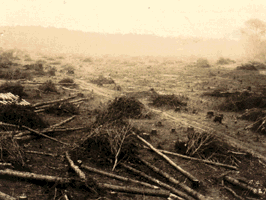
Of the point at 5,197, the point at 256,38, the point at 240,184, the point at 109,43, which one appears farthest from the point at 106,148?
the point at 109,43

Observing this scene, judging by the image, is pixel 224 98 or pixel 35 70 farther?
pixel 35 70

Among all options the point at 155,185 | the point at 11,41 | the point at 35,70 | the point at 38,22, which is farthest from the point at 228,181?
the point at 38,22

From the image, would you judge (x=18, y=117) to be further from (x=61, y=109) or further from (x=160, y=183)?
(x=160, y=183)

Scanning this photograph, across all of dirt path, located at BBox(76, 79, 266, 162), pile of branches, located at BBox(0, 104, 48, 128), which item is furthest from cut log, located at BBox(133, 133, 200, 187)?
pile of branches, located at BBox(0, 104, 48, 128)

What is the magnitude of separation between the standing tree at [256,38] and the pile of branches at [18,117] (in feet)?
94.4

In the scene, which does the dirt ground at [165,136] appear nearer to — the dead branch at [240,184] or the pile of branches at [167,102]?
the dead branch at [240,184]

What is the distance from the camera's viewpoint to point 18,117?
7961 mm

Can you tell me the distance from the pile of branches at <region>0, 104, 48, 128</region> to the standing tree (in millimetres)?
28772

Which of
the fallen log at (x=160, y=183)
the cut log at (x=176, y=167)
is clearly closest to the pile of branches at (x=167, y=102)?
the cut log at (x=176, y=167)

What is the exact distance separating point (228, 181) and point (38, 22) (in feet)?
203

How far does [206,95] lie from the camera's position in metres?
14.6

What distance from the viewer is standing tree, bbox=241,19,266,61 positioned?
31.2 m

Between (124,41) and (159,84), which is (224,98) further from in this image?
(124,41)

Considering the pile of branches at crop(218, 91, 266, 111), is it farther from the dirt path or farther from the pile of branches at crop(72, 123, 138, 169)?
the pile of branches at crop(72, 123, 138, 169)
